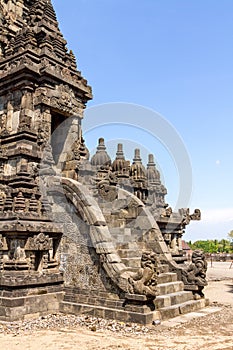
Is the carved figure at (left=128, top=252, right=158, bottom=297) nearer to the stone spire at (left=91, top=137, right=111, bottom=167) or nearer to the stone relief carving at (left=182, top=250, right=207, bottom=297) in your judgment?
the stone relief carving at (left=182, top=250, right=207, bottom=297)

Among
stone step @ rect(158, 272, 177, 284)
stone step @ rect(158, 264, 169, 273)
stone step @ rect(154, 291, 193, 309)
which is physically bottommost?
stone step @ rect(154, 291, 193, 309)

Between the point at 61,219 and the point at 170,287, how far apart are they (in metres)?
3.49

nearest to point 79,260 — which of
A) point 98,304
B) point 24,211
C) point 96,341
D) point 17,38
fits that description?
point 98,304

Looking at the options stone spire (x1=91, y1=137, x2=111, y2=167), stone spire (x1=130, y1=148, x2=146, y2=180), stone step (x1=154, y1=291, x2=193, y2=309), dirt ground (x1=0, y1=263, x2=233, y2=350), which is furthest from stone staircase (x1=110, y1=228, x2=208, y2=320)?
stone spire (x1=130, y1=148, x2=146, y2=180)

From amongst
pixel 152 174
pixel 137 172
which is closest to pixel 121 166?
pixel 137 172

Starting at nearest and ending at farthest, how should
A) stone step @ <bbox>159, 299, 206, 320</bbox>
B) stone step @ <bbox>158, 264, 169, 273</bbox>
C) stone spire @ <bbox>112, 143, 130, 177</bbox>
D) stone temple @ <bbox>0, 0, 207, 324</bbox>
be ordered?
stone step @ <bbox>159, 299, 206, 320</bbox>
stone temple @ <bbox>0, 0, 207, 324</bbox>
stone step @ <bbox>158, 264, 169, 273</bbox>
stone spire @ <bbox>112, 143, 130, 177</bbox>

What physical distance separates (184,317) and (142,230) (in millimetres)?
3024

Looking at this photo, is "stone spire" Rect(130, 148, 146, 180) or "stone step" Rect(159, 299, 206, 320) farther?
"stone spire" Rect(130, 148, 146, 180)

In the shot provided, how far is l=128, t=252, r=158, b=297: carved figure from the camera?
820cm

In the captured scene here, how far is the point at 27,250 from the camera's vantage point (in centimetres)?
930

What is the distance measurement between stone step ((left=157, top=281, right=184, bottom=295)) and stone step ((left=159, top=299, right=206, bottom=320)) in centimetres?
45

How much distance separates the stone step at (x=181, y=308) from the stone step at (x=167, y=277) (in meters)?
0.77

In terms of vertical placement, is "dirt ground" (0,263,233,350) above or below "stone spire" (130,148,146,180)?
below

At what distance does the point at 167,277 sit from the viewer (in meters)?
10.4
